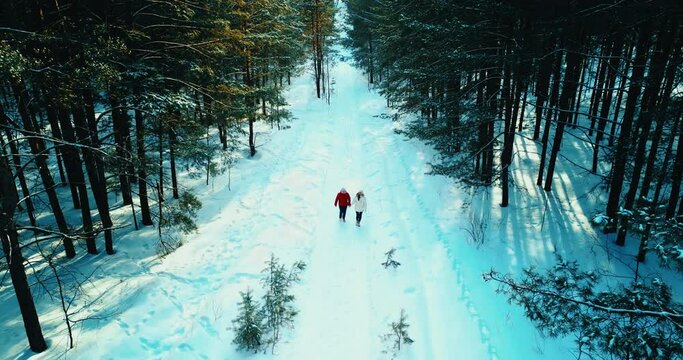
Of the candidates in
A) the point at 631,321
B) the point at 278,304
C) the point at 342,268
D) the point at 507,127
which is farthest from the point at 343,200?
the point at 631,321

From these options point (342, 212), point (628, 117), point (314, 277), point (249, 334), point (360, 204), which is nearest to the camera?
point (249, 334)

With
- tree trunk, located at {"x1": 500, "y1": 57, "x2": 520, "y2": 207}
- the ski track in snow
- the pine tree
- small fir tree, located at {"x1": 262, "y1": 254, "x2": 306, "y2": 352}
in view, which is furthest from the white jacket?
the pine tree

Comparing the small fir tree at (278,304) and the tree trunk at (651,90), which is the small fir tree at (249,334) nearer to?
the small fir tree at (278,304)

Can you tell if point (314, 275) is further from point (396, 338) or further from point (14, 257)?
point (14, 257)

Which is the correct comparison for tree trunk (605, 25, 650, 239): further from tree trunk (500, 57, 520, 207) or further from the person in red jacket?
the person in red jacket

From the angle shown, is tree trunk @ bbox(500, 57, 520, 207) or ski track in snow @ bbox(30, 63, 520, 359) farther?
tree trunk @ bbox(500, 57, 520, 207)
